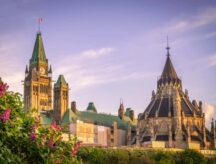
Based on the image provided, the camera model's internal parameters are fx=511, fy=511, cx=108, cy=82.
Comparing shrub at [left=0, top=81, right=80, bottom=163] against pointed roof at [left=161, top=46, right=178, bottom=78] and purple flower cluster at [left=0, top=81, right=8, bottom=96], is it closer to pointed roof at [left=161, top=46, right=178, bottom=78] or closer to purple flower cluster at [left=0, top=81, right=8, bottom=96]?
purple flower cluster at [left=0, top=81, right=8, bottom=96]

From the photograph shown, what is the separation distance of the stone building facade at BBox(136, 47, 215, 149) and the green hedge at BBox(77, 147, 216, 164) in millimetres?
15657

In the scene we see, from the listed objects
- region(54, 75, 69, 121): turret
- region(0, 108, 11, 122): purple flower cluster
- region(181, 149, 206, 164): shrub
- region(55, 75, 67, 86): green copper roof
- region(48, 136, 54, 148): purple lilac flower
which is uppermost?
region(55, 75, 67, 86): green copper roof

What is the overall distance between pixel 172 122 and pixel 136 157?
3944 centimetres

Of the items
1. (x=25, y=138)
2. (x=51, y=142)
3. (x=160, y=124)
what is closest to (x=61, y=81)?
(x=160, y=124)

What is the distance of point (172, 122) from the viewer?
150m

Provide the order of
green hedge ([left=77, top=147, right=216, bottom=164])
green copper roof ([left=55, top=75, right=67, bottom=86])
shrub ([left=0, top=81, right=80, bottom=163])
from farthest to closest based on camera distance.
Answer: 1. green copper roof ([left=55, top=75, right=67, bottom=86])
2. green hedge ([left=77, top=147, right=216, bottom=164])
3. shrub ([left=0, top=81, right=80, bottom=163])

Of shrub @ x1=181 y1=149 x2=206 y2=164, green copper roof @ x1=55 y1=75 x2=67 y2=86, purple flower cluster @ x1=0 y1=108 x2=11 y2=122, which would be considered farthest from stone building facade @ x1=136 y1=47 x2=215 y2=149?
purple flower cluster @ x1=0 y1=108 x2=11 y2=122

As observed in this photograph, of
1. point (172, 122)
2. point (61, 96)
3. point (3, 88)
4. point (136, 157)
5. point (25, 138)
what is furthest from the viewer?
point (61, 96)

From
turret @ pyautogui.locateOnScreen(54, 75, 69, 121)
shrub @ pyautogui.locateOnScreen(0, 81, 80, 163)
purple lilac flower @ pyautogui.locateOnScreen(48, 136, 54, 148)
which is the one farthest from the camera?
turret @ pyautogui.locateOnScreen(54, 75, 69, 121)

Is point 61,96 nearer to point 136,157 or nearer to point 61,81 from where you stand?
point 61,81

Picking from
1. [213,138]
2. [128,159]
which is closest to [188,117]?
[213,138]

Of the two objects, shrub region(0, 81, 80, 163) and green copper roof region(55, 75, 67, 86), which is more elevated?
green copper roof region(55, 75, 67, 86)

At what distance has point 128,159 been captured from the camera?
110 meters

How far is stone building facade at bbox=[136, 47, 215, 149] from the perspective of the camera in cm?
14412
